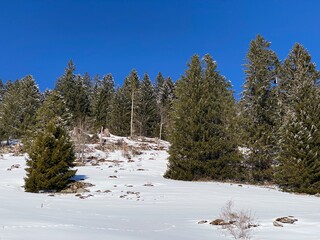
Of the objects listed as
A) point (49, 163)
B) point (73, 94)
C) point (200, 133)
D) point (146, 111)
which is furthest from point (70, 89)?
point (49, 163)

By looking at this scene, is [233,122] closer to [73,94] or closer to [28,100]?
[28,100]

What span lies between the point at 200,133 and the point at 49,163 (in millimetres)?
13548

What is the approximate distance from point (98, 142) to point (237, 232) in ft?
127

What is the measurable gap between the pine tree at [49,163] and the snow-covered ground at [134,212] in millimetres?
1395

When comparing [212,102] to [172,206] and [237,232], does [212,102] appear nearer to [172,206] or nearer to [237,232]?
[172,206]

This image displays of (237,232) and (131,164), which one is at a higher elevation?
(131,164)

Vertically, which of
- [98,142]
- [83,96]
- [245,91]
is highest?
[83,96]

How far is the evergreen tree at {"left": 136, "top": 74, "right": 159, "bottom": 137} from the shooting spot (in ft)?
211

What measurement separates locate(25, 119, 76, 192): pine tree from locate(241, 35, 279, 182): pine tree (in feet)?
51.0

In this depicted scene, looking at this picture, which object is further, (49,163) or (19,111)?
(19,111)

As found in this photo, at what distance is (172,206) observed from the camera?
15836 millimetres

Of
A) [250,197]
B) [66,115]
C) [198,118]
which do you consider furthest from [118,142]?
[250,197]

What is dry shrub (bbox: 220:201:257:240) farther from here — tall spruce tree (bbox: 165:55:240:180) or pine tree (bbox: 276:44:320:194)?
tall spruce tree (bbox: 165:55:240:180)

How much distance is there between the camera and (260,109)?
99.8 feet
